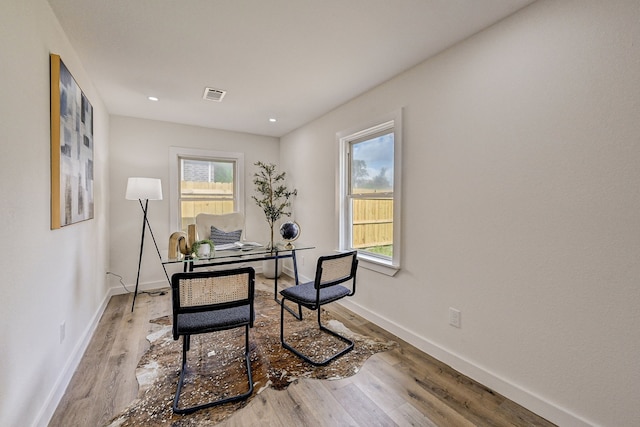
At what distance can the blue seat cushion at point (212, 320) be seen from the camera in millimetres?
1679

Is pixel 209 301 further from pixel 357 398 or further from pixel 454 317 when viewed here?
pixel 454 317

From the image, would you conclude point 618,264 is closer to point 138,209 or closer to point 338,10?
point 338,10

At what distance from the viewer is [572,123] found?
4.87ft

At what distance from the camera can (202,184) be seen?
4.32 metres

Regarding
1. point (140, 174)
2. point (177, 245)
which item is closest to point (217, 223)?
point (140, 174)

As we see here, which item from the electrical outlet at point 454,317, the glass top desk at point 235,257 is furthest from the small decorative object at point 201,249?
the electrical outlet at point 454,317

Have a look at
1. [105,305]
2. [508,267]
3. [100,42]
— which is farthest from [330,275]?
[105,305]

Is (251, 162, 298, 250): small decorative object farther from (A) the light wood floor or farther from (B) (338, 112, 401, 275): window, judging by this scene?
(A) the light wood floor

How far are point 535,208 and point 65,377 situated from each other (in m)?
3.19

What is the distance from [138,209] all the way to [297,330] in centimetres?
284

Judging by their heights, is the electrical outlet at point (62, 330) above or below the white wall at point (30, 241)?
below

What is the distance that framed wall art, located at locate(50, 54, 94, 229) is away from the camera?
163 cm

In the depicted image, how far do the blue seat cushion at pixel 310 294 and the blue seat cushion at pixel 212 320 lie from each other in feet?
1.46

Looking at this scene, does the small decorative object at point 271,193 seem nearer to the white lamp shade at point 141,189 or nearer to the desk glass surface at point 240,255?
the desk glass surface at point 240,255
